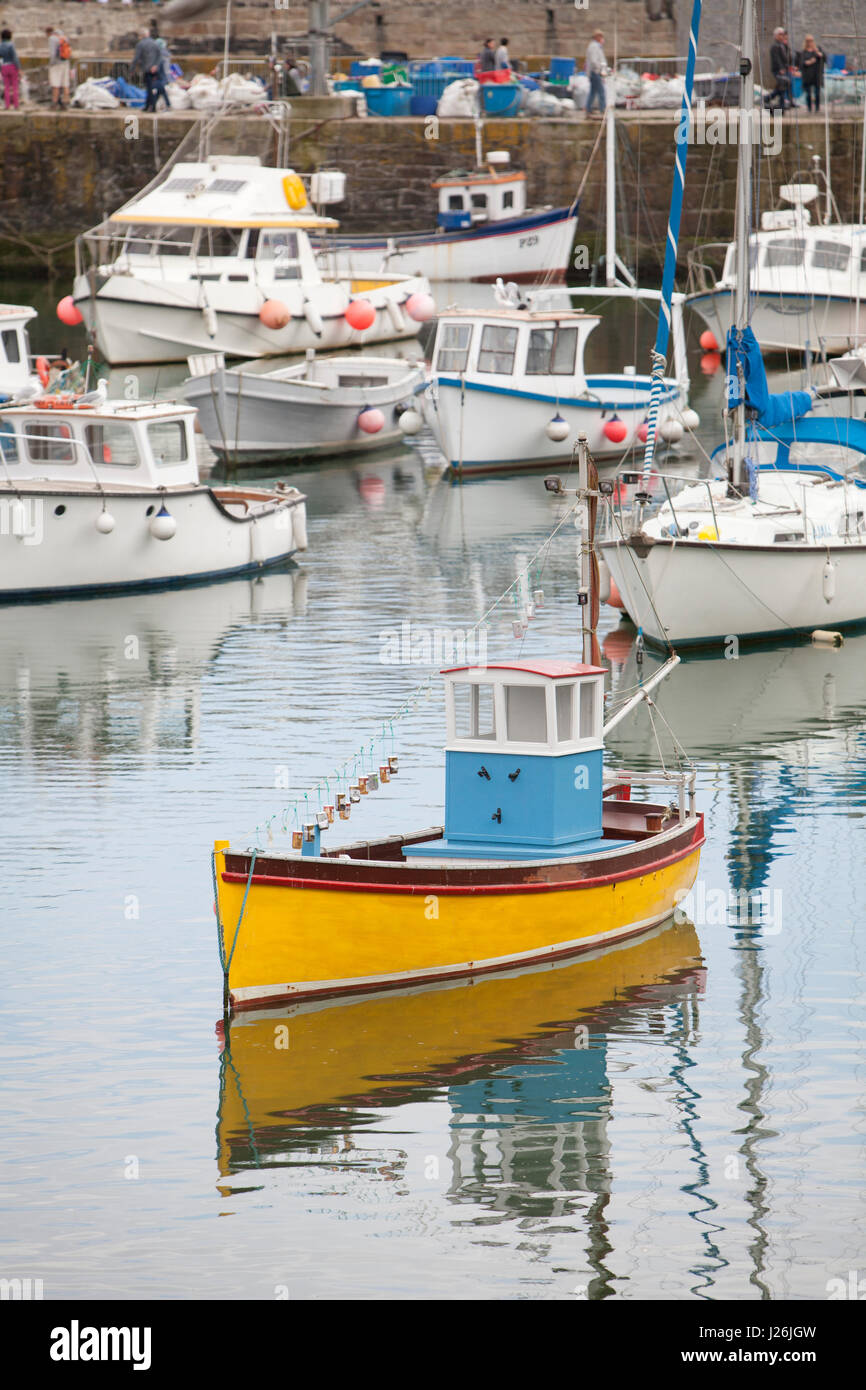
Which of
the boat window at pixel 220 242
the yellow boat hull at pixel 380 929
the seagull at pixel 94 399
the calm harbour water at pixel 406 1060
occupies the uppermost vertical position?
the boat window at pixel 220 242

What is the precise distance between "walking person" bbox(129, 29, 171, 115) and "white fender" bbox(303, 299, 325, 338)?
13.3 meters

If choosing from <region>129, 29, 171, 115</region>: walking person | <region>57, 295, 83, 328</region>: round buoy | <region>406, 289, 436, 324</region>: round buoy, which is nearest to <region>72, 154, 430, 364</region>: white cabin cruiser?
<region>57, 295, 83, 328</region>: round buoy

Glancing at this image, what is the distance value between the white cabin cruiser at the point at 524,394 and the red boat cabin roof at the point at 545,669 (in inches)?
737

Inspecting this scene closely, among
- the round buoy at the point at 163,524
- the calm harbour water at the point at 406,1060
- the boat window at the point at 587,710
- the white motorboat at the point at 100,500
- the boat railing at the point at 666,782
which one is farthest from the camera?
the round buoy at the point at 163,524

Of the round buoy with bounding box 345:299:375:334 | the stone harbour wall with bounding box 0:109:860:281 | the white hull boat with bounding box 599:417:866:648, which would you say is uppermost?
the stone harbour wall with bounding box 0:109:860:281

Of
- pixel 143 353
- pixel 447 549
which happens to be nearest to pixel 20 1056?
pixel 447 549

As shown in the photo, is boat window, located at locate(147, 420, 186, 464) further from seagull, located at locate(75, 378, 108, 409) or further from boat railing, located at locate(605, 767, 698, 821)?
boat railing, located at locate(605, 767, 698, 821)

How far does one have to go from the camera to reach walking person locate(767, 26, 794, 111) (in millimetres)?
52562

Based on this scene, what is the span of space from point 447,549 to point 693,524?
7.07 metres

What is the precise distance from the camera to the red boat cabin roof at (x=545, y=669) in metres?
14.9

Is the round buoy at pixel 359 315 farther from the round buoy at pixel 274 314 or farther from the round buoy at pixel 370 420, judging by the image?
the round buoy at pixel 370 420

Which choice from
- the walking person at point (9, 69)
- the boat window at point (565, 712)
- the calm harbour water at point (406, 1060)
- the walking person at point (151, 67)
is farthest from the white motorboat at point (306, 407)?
the walking person at point (9, 69)

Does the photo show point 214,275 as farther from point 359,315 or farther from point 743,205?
point 743,205

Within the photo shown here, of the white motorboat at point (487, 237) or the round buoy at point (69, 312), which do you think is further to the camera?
the white motorboat at point (487, 237)
